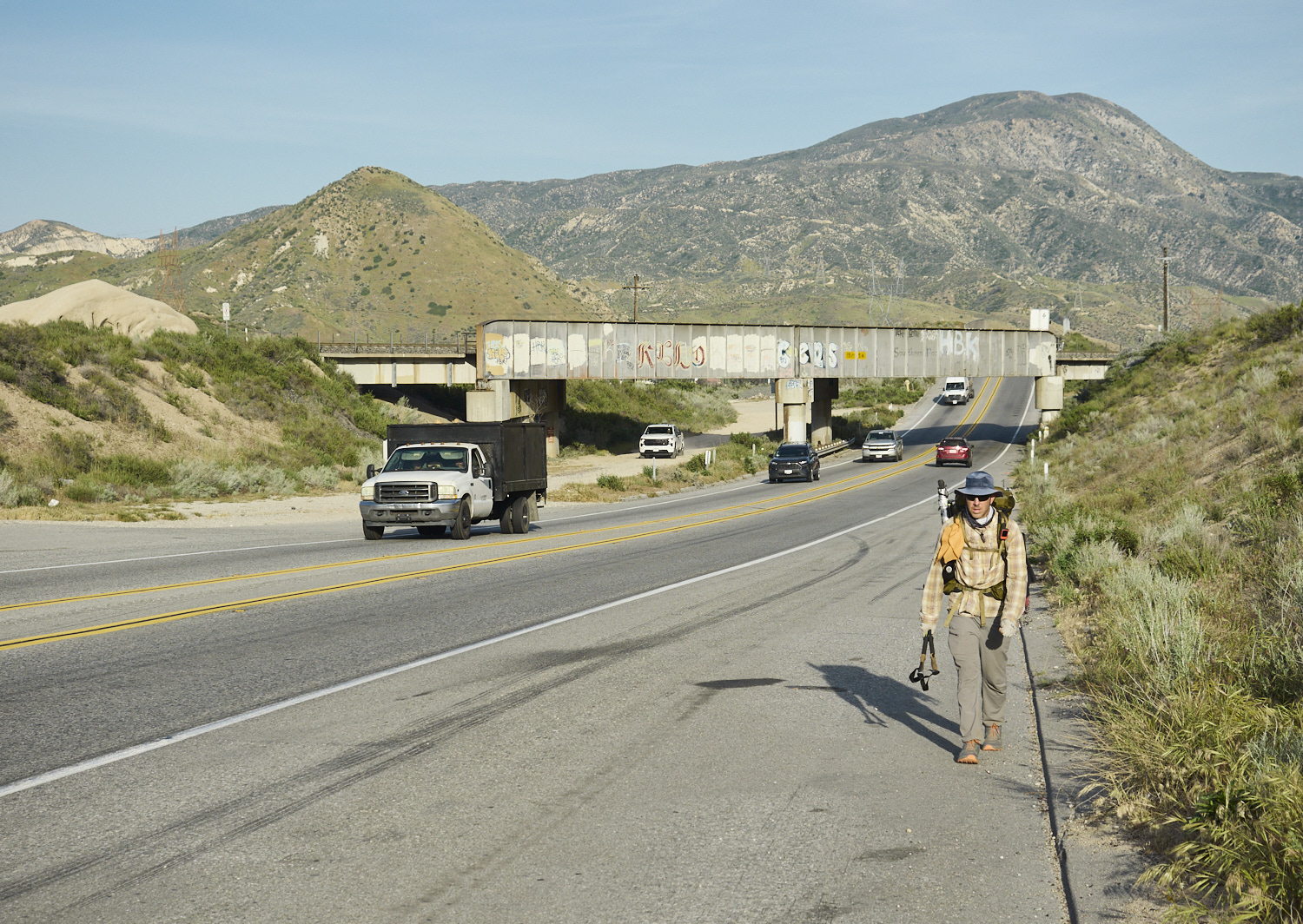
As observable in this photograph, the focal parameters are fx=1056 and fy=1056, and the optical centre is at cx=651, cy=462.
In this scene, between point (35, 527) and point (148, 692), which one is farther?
point (35, 527)

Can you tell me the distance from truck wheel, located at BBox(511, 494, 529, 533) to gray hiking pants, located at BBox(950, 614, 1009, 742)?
16.9 m

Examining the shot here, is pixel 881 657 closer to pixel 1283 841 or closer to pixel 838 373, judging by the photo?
pixel 1283 841

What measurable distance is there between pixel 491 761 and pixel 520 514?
17.1 meters

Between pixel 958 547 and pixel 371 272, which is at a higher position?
pixel 371 272

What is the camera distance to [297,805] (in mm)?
5598

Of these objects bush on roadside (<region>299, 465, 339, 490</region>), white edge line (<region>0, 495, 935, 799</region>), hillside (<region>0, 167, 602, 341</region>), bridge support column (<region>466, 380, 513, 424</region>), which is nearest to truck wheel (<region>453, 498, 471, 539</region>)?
white edge line (<region>0, 495, 935, 799</region>)

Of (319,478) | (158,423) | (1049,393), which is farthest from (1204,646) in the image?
Answer: (1049,393)

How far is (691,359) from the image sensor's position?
209ft

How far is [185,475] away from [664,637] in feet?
81.5

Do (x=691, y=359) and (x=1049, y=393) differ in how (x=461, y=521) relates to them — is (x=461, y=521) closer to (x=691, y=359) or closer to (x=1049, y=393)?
(x=691, y=359)

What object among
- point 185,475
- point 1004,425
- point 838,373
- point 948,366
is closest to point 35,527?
point 185,475

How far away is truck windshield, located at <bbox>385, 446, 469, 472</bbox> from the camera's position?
71.5ft

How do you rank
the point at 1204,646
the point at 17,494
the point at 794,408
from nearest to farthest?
the point at 1204,646 → the point at 17,494 → the point at 794,408

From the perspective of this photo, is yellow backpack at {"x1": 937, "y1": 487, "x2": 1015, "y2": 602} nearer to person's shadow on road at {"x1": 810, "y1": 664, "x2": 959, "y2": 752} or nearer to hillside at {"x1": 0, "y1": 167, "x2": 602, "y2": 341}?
person's shadow on road at {"x1": 810, "y1": 664, "x2": 959, "y2": 752}
